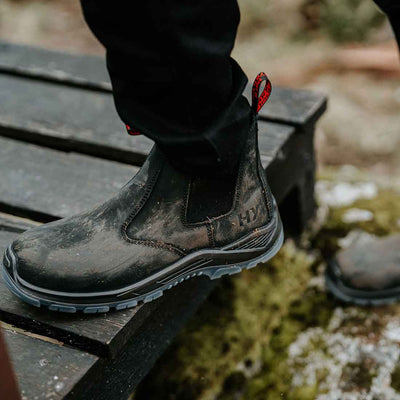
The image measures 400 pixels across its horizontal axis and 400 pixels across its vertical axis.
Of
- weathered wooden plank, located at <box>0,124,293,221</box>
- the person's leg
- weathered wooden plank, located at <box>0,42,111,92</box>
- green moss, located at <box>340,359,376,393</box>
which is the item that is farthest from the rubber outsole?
weathered wooden plank, located at <box>0,42,111,92</box>

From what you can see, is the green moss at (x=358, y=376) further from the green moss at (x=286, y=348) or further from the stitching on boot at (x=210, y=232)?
the stitching on boot at (x=210, y=232)

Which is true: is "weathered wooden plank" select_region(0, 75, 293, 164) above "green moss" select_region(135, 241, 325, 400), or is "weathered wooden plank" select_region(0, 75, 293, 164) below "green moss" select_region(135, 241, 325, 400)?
above

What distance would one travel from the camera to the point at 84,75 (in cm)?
205

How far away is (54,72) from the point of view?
2.08 metres

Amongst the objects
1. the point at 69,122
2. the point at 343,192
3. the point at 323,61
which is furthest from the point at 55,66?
the point at 323,61

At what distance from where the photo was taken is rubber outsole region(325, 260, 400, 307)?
1.60 m

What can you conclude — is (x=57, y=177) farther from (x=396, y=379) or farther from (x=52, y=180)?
(x=396, y=379)

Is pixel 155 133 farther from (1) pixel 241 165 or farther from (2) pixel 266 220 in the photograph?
(2) pixel 266 220

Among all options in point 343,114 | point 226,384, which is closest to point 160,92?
point 226,384

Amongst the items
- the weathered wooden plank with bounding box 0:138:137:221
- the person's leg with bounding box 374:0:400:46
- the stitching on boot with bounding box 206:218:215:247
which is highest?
the person's leg with bounding box 374:0:400:46

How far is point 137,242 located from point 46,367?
0.27 meters

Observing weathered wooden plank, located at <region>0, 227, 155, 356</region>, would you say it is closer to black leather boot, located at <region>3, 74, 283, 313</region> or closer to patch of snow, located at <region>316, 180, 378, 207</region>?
black leather boot, located at <region>3, 74, 283, 313</region>

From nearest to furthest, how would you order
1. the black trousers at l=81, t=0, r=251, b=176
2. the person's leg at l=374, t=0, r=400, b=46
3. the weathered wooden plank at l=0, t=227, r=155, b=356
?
the black trousers at l=81, t=0, r=251, b=176, the weathered wooden plank at l=0, t=227, r=155, b=356, the person's leg at l=374, t=0, r=400, b=46

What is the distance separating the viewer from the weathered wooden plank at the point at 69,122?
1.64 m
